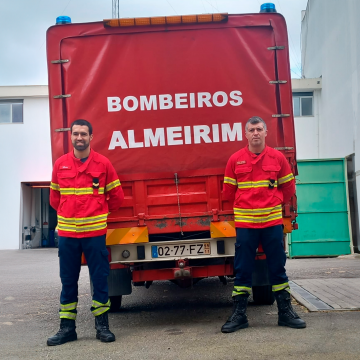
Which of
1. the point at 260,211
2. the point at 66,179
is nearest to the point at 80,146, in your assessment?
the point at 66,179

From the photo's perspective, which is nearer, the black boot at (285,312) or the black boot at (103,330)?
the black boot at (103,330)

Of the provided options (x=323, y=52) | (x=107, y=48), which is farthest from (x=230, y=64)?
(x=323, y=52)

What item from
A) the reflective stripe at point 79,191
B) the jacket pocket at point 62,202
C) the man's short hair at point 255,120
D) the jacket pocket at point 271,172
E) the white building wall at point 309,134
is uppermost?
the white building wall at point 309,134

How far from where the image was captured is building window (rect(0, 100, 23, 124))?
25375mm

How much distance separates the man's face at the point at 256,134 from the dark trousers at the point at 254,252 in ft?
2.86

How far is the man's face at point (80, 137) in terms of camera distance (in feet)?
18.2

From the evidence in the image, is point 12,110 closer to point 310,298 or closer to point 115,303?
point 115,303

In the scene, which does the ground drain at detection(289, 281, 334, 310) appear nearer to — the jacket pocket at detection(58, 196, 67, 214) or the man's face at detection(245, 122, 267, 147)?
the man's face at detection(245, 122, 267, 147)

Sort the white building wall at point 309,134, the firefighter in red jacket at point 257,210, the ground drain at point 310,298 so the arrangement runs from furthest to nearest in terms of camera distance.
→ the white building wall at point 309,134
the ground drain at point 310,298
the firefighter in red jacket at point 257,210

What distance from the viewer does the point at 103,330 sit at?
5484 millimetres

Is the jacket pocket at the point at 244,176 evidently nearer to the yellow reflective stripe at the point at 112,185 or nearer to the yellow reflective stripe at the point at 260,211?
the yellow reflective stripe at the point at 260,211

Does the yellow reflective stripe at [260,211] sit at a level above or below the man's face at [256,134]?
below

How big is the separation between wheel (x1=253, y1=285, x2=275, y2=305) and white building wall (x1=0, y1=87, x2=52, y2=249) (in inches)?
764

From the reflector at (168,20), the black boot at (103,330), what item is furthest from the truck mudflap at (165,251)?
the reflector at (168,20)
